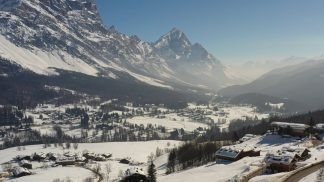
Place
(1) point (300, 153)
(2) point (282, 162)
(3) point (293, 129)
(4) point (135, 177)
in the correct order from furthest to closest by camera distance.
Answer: (3) point (293, 129)
(4) point (135, 177)
(1) point (300, 153)
(2) point (282, 162)

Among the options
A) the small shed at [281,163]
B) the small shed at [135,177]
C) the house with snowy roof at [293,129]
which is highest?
the house with snowy roof at [293,129]

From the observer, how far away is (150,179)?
112188mm

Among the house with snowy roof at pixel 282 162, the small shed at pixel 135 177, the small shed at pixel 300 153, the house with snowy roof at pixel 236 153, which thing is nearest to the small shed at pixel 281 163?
the house with snowy roof at pixel 282 162

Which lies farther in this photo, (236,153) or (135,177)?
(236,153)

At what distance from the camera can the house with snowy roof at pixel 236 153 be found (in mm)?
133625

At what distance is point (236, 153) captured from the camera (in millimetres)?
134125

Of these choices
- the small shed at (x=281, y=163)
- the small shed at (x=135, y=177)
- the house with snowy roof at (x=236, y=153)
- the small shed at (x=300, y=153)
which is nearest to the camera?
the small shed at (x=281, y=163)

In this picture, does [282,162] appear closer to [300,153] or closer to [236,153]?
[300,153]

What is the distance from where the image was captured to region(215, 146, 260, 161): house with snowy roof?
134 metres

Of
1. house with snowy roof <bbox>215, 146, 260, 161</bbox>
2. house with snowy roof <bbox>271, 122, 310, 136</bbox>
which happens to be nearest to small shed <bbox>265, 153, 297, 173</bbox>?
house with snowy roof <bbox>215, 146, 260, 161</bbox>

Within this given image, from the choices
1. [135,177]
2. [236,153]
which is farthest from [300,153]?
[135,177]


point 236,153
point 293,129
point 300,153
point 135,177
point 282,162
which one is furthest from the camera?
point 293,129

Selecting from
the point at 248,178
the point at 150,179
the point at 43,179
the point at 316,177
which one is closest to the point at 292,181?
the point at 316,177

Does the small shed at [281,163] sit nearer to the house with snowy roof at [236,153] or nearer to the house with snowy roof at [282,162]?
the house with snowy roof at [282,162]
